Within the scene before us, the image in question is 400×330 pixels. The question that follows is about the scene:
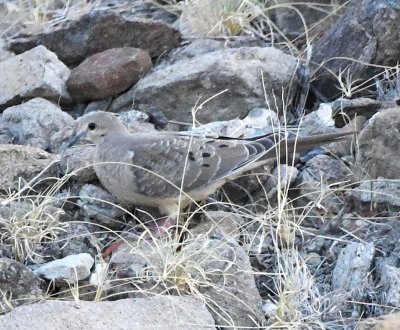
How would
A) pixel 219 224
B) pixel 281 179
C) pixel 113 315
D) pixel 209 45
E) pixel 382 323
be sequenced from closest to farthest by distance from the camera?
pixel 382 323 < pixel 113 315 < pixel 219 224 < pixel 281 179 < pixel 209 45

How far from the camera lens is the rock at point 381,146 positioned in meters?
5.85

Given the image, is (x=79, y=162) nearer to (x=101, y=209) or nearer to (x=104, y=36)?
(x=101, y=209)

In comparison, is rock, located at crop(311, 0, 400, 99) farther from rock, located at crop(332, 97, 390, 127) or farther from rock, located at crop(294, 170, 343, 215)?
rock, located at crop(294, 170, 343, 215)

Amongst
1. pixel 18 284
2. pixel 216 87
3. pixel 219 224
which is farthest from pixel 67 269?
pixel 216 87

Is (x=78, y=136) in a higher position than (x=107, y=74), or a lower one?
higher

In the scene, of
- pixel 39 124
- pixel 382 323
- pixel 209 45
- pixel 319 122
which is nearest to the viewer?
pixel 382 323

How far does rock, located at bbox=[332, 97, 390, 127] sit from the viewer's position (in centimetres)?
641

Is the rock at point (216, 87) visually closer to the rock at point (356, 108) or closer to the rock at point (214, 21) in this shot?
the rock at point (356, 108)

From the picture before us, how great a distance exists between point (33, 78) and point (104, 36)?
2.33ft

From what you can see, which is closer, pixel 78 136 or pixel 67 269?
pixel 67 269

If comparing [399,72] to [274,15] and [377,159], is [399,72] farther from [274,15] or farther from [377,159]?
[274,15]

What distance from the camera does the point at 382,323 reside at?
4340 millimetres

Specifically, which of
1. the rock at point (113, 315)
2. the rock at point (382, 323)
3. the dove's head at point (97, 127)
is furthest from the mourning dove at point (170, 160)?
the rock at point (382, 323)

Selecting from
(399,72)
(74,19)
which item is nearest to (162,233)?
(399,72)
